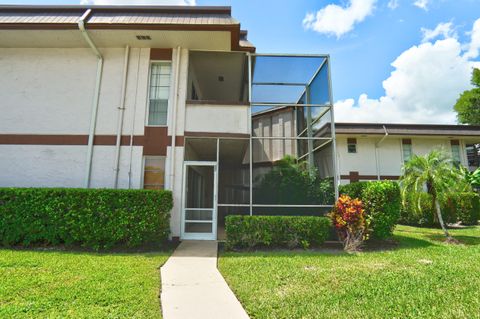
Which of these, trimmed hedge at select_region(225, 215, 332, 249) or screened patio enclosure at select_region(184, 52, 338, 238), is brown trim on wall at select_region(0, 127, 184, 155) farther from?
trimmed hedge at select_region(225, 215, 332, 249)

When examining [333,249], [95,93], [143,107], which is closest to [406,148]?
[333,249]

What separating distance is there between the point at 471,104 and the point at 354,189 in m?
27.0

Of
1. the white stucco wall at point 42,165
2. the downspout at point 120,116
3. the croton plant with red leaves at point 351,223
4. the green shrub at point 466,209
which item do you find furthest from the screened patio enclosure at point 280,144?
the green shrub at point 466,209

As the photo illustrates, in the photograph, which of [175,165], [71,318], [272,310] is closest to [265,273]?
[272,310]

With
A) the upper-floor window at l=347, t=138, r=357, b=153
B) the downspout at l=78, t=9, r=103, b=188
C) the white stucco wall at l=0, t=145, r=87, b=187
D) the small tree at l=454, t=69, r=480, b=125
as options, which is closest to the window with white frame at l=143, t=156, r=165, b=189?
the downspout at l=78, t=9, r=103, b=188

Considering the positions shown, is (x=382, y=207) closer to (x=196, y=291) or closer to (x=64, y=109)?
(x=196, y=291)

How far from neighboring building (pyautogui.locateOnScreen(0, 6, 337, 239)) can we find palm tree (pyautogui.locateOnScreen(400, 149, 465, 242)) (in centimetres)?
268

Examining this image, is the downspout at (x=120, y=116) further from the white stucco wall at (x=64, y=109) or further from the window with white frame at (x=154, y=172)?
the window with white frame at (x=154, y=172)

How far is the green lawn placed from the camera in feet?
9.93

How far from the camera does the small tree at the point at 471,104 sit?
24500 millimetres

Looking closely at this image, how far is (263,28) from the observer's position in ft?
28.2

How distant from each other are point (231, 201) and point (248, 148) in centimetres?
190

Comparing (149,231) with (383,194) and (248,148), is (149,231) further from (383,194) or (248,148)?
(383,194)

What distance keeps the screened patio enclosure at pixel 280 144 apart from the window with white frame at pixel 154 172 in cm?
93
